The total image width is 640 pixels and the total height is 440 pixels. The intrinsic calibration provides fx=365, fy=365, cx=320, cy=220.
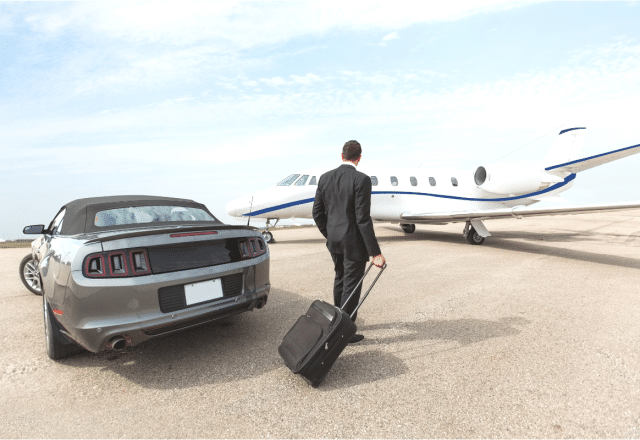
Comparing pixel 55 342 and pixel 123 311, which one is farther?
pixel 55 342

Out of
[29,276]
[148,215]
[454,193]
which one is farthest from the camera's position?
[454,193]

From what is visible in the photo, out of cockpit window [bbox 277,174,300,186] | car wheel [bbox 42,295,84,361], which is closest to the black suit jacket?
car wheel [bbox 42,295,84,361]

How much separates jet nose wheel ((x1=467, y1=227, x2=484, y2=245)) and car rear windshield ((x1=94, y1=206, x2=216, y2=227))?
8.68m

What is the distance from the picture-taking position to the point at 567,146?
49.0 ft

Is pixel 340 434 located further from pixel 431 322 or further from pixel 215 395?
pixel 431 322

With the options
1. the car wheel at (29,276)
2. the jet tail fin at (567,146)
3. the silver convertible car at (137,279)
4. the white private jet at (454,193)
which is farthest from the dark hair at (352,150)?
the jet tail fin at (567,146)

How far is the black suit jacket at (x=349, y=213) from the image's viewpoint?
10.2 ft

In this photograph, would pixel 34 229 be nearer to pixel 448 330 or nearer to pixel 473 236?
pixel 448 330

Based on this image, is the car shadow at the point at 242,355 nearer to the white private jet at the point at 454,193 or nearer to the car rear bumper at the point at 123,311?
the car rear bumper at the point at 123,311

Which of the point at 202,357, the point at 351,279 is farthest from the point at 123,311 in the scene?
the point at 351,279

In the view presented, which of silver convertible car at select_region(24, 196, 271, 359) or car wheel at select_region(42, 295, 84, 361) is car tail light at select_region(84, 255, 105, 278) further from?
car wheel at select_region(42, 295, 84, 361)

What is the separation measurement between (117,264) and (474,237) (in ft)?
33.4

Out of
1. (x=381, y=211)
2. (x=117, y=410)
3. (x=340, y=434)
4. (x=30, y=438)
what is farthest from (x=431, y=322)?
(x=381, y=211)

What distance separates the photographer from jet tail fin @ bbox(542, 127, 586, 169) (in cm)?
1491
